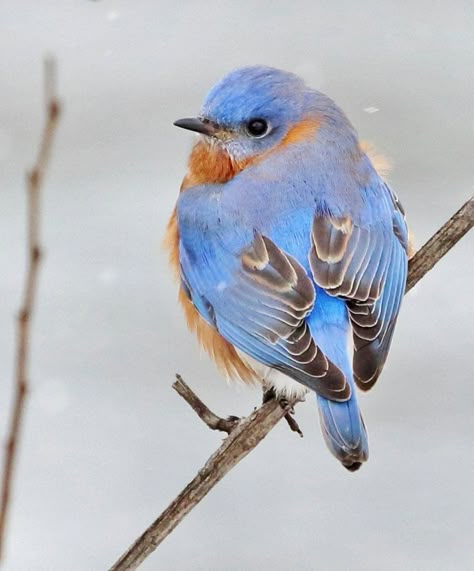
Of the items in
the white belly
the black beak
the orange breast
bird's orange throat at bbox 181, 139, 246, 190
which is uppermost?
the black beak

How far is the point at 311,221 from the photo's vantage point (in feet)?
9.46

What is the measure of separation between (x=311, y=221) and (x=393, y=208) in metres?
0.44

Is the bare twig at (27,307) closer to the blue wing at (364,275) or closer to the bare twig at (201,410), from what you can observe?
Answer: the bare twig at (201,410)

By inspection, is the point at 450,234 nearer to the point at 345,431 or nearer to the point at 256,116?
the point at 345,431

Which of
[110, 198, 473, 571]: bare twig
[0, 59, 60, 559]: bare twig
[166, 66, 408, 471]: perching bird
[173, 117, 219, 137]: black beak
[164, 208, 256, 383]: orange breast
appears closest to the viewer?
[0, 59, 60, 559]: bare twig

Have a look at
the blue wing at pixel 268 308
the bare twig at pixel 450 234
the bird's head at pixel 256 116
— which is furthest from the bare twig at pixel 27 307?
the bird's head at pixel 256 116

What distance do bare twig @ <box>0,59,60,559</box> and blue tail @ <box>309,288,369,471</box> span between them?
1.32 meters

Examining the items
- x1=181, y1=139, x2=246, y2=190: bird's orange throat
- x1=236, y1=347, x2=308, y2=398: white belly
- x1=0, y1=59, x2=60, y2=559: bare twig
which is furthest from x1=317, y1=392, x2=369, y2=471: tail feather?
x1=0, y1=59, x2=60, y2=559: bare twig

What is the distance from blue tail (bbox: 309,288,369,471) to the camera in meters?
2.39

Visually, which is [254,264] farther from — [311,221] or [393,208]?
[393,208]

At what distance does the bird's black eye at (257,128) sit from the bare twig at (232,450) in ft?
2.12

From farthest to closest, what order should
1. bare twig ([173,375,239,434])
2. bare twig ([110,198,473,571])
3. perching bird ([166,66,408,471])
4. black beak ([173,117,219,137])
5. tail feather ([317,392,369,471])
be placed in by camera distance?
1. black beak ([173,117,219,137])
2. perching bird ([166,66,408,471])
3. tail feather ([317,392,369,471])
4. bare twig ([173,375,239,434])
5. bare twig ([110,198,473,571])

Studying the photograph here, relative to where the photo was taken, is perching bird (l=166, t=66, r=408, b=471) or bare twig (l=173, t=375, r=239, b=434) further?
perching bird (l=166, t=66, r=408, b=471)

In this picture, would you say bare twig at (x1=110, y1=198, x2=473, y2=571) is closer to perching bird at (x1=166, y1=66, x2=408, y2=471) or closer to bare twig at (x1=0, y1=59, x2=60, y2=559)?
perching bird at (x1=166, y1=66, x2=408, y2=471)
